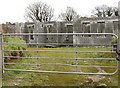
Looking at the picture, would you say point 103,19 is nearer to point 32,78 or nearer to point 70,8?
point 70,8

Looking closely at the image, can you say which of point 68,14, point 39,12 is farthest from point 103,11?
point 39,12

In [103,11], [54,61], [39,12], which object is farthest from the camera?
[39,12]

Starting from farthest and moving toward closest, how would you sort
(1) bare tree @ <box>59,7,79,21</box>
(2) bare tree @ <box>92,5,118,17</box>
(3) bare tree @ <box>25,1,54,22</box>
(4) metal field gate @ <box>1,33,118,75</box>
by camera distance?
(3) bare tree @ <box>25,1,54,22</box> → (1) bare tree @ <box>59,7,79,21</box> → (2) bare tree @ <box>92,5,118,17</box> → (4) metal field gate @ <box>1,33,118,75</box>

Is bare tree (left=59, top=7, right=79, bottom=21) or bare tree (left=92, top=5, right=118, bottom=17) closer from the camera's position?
bare tree (left=92, top=5, right=118, bottom=17)

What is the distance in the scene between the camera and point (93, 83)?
4.52m

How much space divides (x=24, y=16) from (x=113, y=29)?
40.6 ft

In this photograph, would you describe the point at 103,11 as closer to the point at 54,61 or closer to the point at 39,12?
the point at 39,12

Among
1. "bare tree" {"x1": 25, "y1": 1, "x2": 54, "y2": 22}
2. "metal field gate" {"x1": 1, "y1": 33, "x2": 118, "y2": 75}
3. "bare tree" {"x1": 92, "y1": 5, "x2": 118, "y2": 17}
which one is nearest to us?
"metal field gate" {"x1": 1, "y1": 33, "x2": 118, "y2": 75}

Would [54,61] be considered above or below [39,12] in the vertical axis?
below

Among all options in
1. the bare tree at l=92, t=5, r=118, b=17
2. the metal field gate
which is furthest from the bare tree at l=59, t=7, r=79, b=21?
the metal field gate

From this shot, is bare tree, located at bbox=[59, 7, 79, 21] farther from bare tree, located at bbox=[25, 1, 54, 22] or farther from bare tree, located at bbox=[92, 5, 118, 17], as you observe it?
bare tree, located at bbox=[92, 5, 118, 17]

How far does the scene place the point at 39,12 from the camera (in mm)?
25328

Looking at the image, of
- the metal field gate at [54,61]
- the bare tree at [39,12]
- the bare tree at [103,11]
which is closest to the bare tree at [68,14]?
the bare tree at [39,12]

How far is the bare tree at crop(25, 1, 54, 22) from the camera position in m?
25.4
